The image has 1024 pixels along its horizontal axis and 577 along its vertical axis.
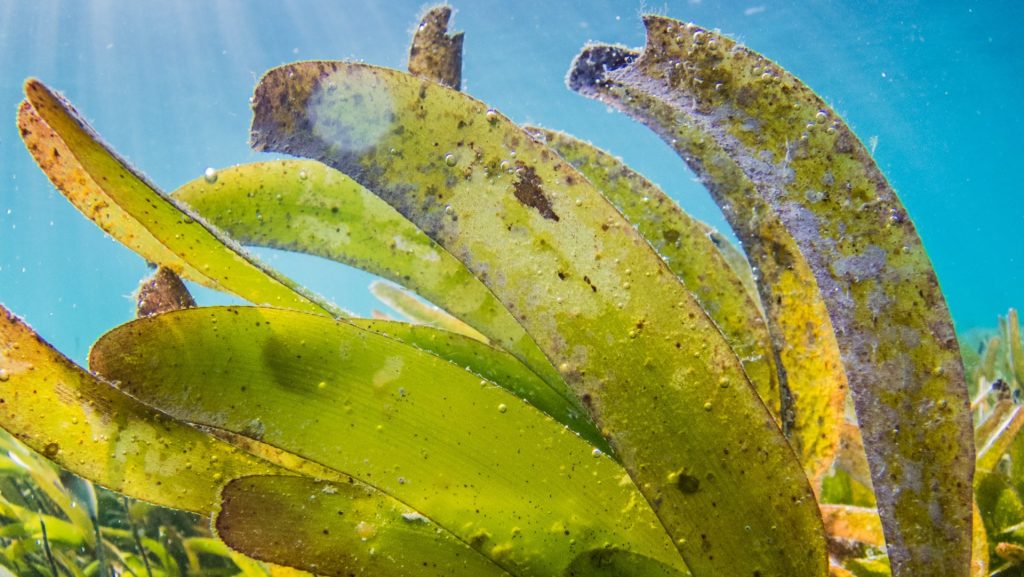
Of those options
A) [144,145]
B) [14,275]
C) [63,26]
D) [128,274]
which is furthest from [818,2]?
[14,275]

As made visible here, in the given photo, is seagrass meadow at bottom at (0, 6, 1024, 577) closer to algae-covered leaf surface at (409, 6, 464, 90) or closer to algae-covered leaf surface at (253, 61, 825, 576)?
algae-covered leaf surface at (253, 61, 825, 576)

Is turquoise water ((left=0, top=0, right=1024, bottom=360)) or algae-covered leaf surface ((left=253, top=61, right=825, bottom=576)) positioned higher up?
turquoise water ((left=0, top=0, right=1024, bottom=360))

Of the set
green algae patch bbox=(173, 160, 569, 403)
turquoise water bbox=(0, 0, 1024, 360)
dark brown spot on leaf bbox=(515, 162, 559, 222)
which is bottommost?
dark brown spot on leaf bbox=(515, 162, 559, 222)

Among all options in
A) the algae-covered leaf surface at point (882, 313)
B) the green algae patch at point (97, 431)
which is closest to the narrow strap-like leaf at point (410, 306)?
the green algae patch at point (97, 431)

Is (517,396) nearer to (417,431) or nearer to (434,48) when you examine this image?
(417,431)

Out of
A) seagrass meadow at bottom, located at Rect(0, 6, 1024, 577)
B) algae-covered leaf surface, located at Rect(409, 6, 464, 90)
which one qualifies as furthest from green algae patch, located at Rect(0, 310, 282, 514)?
algae-covered leaf surface, located at Rect(409, 6, 464, 90)

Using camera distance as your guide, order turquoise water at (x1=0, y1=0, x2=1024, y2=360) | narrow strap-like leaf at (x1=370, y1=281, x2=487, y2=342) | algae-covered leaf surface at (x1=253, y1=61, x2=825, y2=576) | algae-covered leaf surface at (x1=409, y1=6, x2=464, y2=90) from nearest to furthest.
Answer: algae-covered leaf surface at (x1=253, y1=61, x2=825, y2=576), algae-covered leaf surface at (x1=409, y1=6, x2=464, y2=90), narrow strap-like leaf at (x1=370, y1=281, x2=487, y2=342), turquoise water at (x1=0, y1=0, x2=1024, y2=360)

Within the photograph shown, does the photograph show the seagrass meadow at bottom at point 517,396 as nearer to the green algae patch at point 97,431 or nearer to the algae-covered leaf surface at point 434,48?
the green algae patch at point 97,431
